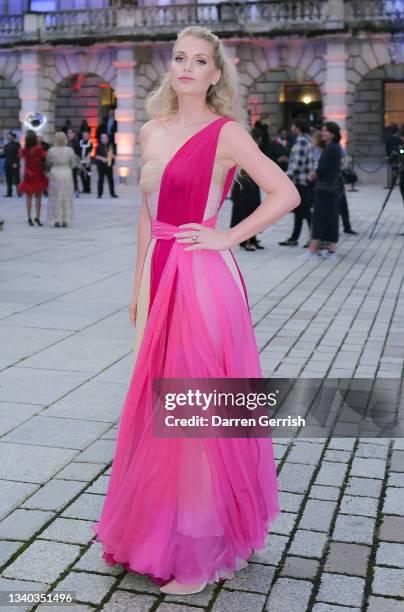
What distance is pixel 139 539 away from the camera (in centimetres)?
339

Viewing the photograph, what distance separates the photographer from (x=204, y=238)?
3443 mm

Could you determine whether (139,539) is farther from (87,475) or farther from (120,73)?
(120,73)

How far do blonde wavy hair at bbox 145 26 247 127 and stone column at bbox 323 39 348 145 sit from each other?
1169 inches

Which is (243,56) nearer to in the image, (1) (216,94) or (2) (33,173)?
(2) (33,173)

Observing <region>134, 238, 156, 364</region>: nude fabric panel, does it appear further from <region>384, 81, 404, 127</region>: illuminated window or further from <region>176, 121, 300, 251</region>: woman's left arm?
<region>384, 81, 404, 127</region>: illuminated window

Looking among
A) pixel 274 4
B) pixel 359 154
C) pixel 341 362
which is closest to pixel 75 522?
pixel 341 362

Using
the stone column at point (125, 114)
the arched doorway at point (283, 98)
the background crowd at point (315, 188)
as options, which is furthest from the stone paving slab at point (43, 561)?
the arched doorway at point (283, 98)

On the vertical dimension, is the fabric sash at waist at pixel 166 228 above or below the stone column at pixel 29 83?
below

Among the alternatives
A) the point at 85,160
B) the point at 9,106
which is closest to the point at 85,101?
the point at 9,106

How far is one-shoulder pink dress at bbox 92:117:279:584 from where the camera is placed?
335 cm

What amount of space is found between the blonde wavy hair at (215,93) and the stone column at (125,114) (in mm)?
31193

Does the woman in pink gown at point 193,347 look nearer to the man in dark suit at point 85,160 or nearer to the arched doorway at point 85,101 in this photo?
the man in dark suit at point 85,160

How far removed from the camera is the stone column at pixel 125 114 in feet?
114

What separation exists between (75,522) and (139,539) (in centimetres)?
69
